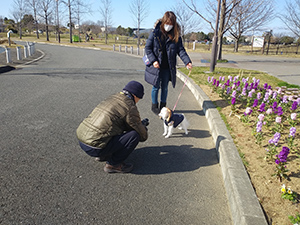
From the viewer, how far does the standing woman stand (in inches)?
191

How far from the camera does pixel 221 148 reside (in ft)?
11.9

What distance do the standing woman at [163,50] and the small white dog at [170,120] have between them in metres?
1.09

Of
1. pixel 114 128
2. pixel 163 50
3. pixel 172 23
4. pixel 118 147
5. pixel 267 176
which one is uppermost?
pixel 172 23

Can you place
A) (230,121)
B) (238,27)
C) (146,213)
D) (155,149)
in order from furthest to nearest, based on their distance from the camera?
(238,27) < (230,121) < (155,149) < (146,213)

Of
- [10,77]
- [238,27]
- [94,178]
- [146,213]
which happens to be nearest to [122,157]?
[94,178]

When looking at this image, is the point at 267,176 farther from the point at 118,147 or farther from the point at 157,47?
the point at 157,47

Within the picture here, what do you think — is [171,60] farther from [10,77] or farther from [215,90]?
[10,77]

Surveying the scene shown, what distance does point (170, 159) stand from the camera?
145 inches

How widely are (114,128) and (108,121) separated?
0.39 feet

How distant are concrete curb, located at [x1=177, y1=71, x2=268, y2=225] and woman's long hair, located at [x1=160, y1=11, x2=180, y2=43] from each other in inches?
73.2

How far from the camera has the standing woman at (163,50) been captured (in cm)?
485

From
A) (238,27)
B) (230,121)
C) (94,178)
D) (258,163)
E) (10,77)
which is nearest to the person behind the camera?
(94,178)

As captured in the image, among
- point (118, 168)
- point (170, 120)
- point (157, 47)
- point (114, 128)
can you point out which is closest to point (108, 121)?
point (114, 128)

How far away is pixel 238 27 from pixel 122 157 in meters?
30.4
